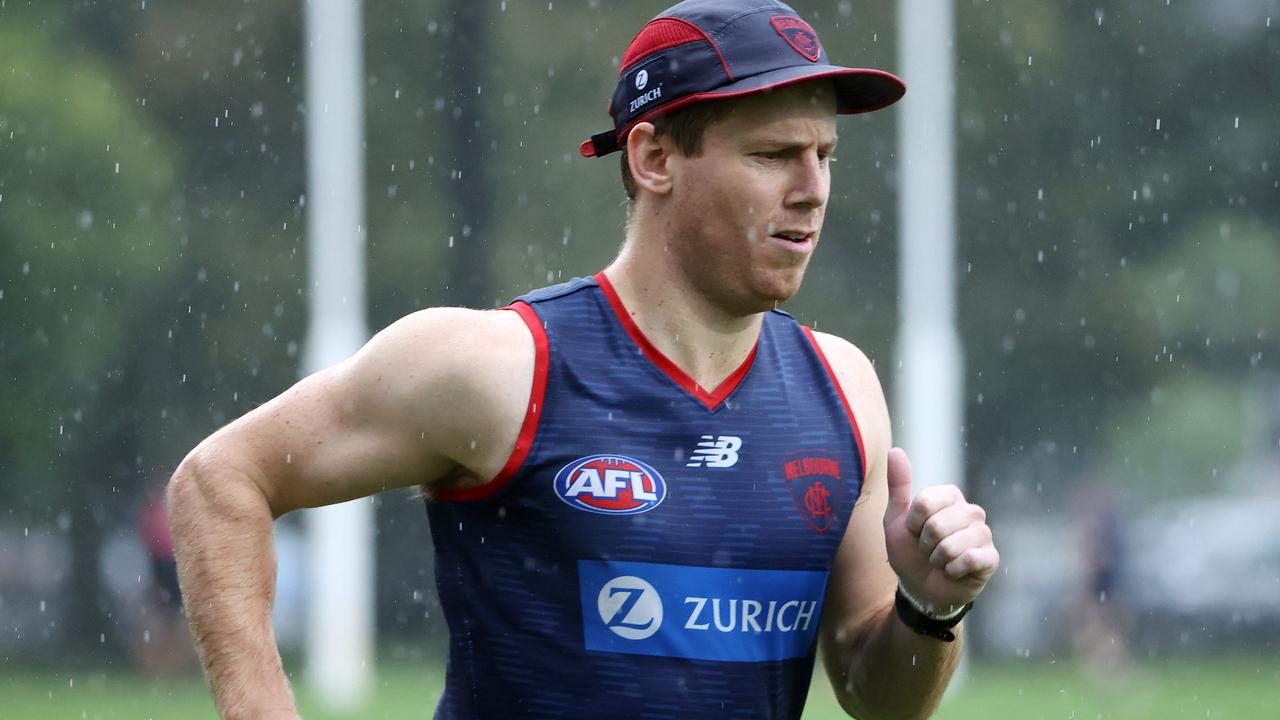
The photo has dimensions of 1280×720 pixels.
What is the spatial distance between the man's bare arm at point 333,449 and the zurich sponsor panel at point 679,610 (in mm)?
314

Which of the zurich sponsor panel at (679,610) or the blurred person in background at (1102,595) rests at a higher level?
the zurich sponsor panel at (679,610)

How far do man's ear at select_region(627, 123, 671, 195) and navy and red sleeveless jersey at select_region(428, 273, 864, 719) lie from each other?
0.27 m

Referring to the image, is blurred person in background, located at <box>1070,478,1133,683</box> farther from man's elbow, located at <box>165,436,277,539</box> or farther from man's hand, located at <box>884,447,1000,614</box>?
man's elbow, located at <box>165,436,277,539</box>

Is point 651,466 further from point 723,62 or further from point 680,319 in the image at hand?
point 723,62

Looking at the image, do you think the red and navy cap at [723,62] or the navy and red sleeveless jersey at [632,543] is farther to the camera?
the red and navy cap at [723,62]

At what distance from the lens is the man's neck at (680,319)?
3625 millimetres

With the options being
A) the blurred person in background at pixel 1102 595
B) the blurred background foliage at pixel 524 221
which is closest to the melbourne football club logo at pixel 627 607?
the blurred person in background at pixel 1102 595

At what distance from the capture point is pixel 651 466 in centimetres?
347

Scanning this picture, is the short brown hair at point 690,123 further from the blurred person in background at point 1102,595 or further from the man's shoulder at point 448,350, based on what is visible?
the blurred person in background at point 1102,595

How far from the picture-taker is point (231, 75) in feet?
77.6

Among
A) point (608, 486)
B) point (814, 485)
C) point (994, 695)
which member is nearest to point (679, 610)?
point (608, 486)

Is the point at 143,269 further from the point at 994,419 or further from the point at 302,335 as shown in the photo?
the point at 994,419

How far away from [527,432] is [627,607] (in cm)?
37

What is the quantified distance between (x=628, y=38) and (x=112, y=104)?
624 centimetres
